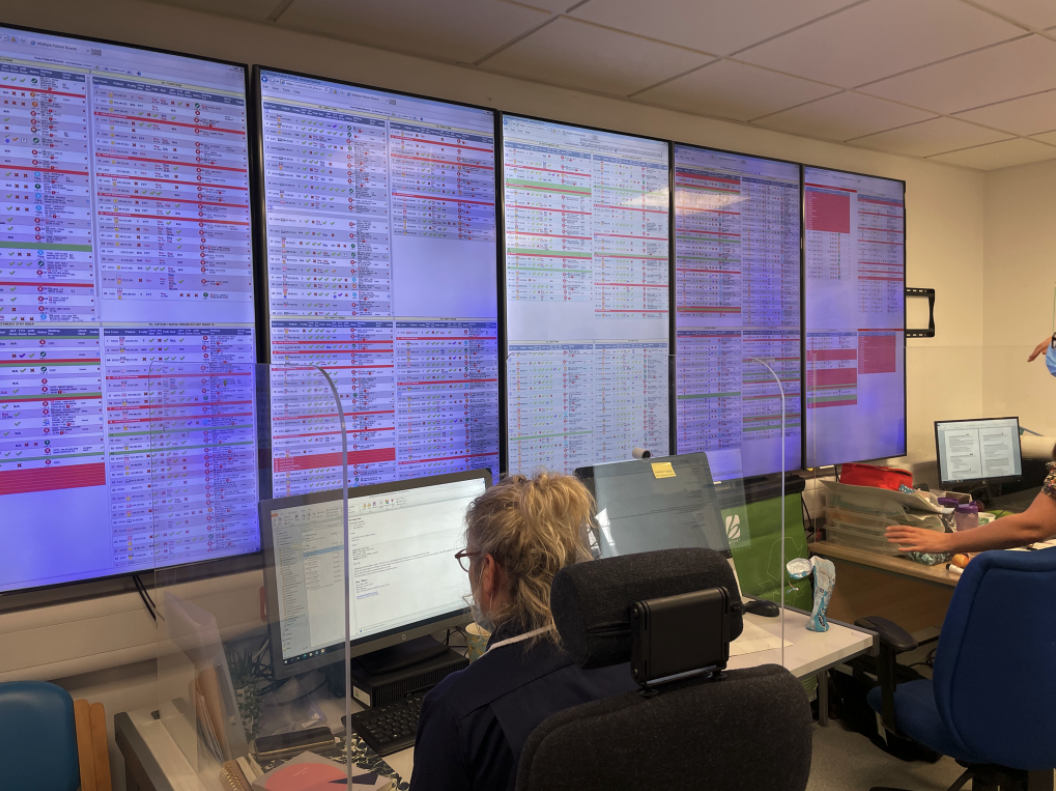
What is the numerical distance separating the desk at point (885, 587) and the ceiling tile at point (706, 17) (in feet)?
7.02

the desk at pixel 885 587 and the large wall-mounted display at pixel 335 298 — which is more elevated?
the large wall-mounted display at pixel 335 298

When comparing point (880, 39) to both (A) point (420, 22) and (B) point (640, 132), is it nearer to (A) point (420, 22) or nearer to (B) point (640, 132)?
(B) point (640, 132)

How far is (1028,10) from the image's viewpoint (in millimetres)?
2225

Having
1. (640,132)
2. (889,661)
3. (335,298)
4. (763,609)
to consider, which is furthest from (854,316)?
(335,298)

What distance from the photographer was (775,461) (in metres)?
3.43

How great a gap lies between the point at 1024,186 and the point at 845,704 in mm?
3202

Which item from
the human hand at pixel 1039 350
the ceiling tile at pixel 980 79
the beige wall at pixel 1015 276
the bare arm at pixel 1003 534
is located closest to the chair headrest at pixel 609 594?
the bare arm at pixel 1003 534

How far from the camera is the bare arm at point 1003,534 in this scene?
2.26m

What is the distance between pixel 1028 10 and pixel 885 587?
2.84 m

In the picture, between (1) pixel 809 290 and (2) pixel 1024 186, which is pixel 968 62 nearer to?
(1) pixel 809 290

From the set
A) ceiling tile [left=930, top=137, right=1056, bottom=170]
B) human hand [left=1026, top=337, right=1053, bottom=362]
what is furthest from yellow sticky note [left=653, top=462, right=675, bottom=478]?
ceiling tile [left=930, top=137, right=1056, bottom=170]

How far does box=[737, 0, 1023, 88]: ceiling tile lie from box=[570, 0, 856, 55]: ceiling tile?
9 cm

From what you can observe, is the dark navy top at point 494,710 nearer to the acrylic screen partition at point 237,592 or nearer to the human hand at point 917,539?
the acrylic screen partition at point 237,592

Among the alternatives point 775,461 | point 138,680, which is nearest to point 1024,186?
point 775,461
